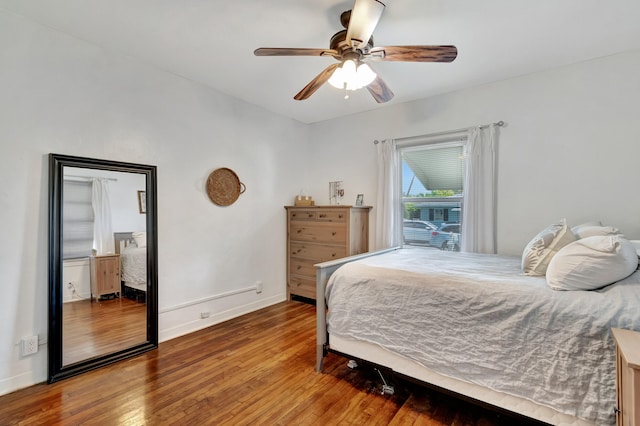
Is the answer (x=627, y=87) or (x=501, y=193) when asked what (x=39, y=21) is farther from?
(x=627, y=87)

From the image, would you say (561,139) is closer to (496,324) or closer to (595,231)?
(595,231)

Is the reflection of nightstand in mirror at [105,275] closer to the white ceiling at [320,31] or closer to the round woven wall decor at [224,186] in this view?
the round woven wall decor at [224,186]

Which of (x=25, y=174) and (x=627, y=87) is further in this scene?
(x=627, y=87)

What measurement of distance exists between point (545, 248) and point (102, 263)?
10.7 feet

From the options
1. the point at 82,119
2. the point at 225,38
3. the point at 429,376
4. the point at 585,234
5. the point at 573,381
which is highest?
the point at 225,38

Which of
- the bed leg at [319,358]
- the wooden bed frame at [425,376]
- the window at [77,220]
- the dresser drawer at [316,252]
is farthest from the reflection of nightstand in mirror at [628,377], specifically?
the window at [77,220]

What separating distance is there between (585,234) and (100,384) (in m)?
3.48

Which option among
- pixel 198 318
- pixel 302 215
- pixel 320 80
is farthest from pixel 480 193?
pixel 198 318

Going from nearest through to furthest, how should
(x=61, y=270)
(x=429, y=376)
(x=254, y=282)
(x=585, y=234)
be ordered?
(x=429, y=376)
(x=585, y=234)
(x=61, y=270)
(x=254, y=282)

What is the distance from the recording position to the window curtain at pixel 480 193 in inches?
117

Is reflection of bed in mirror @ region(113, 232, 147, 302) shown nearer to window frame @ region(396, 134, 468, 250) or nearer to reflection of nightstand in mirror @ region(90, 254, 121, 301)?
reflection of nightstand in mirror @ region(90, 254, 121, 301)

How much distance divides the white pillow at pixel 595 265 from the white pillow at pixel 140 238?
9.87 ft

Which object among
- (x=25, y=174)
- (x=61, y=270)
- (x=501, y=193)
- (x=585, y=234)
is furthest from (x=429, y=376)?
(x=25, y=174)

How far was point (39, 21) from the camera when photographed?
6.79ft
